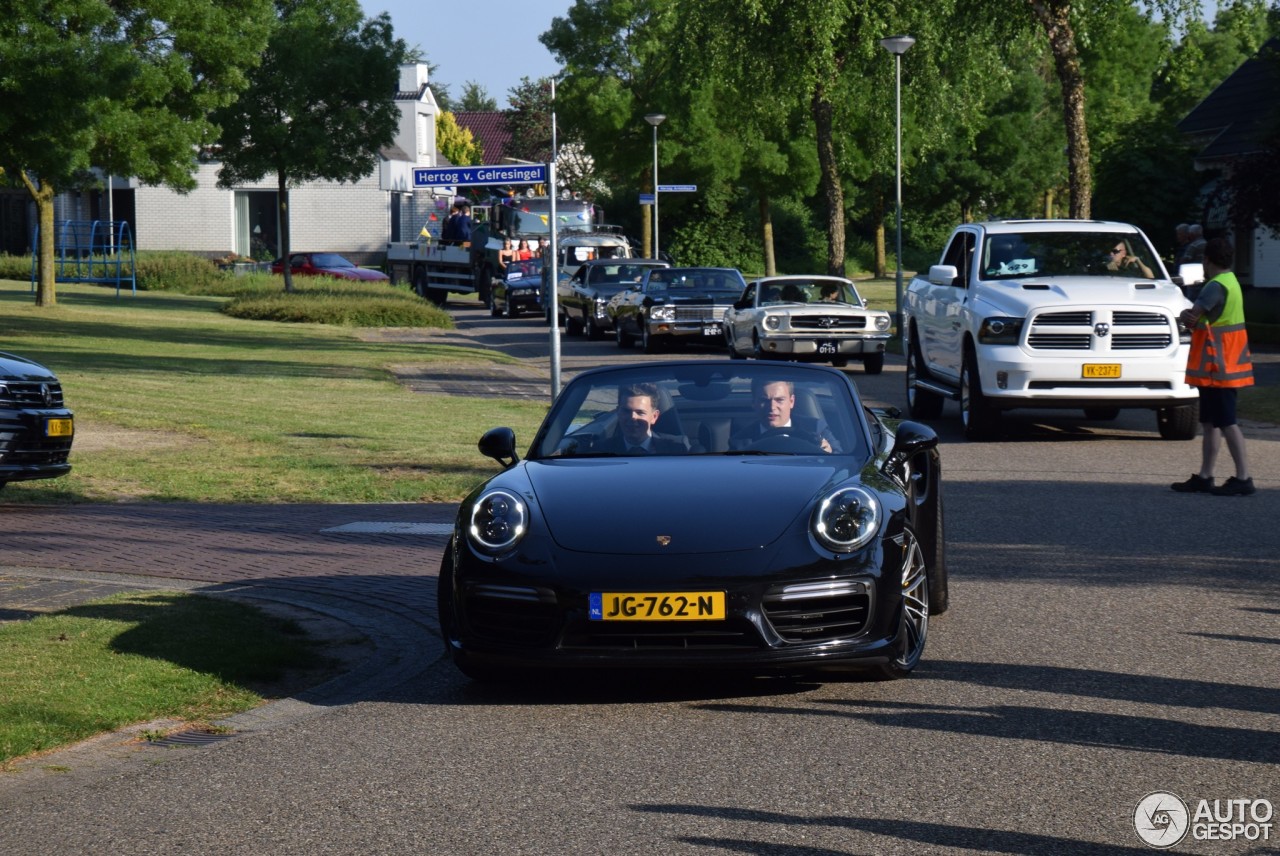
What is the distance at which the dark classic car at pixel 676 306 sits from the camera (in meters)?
31.5

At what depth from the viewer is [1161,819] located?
191 inches

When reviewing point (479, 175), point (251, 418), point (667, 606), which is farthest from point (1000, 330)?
point (667, 606)

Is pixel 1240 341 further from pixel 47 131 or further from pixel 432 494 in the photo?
pixel 47 131

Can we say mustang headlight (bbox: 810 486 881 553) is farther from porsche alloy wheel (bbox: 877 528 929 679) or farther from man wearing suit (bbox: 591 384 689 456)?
man wearing suit (bbox: 591 384 689 456)

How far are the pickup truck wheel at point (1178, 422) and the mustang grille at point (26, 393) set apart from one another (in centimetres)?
1007

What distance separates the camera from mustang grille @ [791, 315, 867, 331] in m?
26.4

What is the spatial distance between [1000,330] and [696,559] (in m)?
10.7

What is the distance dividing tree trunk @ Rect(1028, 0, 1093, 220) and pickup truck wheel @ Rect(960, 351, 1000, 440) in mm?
10993

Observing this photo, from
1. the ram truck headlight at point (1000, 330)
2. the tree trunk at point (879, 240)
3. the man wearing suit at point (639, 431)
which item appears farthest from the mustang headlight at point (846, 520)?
the tree trunk at point (879, 240)

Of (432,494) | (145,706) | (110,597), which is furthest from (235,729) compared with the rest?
(432,494)

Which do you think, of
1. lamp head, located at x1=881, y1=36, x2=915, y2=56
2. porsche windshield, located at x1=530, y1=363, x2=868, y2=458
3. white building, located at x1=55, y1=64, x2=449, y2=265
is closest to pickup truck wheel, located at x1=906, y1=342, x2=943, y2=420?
porsche windshield, located at x1=530, y1=363, x2=868, y2=458

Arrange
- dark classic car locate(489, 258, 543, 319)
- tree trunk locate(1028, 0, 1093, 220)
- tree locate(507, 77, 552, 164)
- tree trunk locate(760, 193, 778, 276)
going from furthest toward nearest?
tree locate(507, 77, 552, 164) → tree trunk locate(760, 193, 778, 276) → dark classic car locate(489, 258, 543, 319) → tree trunk locate(1028, 0, 1093, 220)

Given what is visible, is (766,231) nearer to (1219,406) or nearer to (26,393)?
(1219,406)

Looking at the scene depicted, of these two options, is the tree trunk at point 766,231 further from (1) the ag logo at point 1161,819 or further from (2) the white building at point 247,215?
(1) the ag logo at point 1161,819
